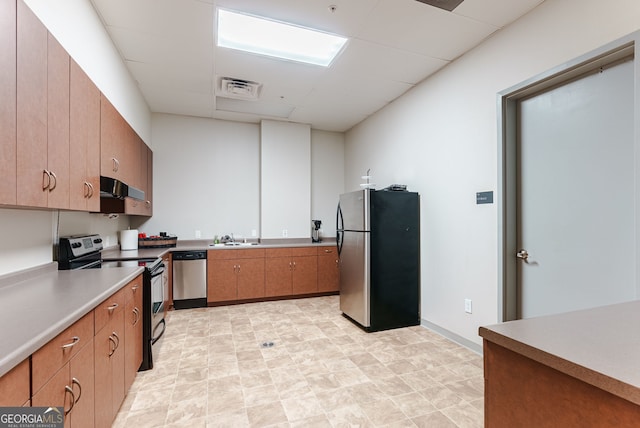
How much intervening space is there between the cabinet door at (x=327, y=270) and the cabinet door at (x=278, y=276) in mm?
487

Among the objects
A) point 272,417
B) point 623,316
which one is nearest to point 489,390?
point 623,316

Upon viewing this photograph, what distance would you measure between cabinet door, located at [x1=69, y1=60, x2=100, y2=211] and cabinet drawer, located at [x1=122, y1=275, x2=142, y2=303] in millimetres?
580

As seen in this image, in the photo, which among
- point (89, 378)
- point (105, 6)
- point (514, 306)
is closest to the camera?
point (89, 378)

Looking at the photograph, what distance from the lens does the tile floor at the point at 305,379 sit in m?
1.89

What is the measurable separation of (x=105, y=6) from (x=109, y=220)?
2266mm

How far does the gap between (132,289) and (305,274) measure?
110 inches

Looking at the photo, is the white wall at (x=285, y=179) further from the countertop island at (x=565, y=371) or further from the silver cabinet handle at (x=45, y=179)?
the countertop island at (x=565, y=371)

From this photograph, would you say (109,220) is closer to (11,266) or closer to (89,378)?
(11,266)

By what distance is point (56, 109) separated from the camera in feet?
5.22

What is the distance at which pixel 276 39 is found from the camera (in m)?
2.88

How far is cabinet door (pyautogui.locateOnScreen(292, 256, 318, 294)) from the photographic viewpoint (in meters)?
4.63

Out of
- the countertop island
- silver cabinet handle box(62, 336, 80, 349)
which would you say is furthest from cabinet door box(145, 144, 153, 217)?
the countertop island

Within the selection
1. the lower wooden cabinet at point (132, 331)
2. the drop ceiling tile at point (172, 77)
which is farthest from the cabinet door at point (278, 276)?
the drop ceiling tile at point (172, 77)

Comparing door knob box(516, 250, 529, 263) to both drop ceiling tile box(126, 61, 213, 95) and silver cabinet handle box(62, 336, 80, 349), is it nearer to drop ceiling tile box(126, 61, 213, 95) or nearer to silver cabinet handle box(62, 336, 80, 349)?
silver cabinet handle box(62, 336, 80, 349)
